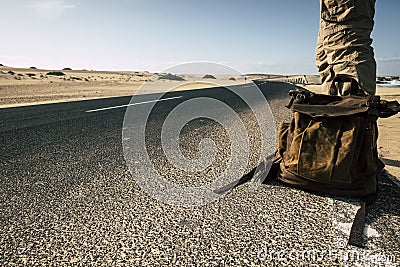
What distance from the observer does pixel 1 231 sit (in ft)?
6.30

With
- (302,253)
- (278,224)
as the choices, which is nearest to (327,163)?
(278,224)

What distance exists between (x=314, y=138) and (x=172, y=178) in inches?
47.9

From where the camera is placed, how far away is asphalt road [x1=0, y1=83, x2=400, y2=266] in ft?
5.42

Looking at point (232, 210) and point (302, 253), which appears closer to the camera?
point (302, 253)

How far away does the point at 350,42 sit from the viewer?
11.5ft

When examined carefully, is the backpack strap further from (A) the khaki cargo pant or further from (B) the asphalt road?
(A) the khaki cargo pant

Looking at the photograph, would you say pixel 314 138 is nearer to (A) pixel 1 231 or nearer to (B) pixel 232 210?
(B) pixel 232 210
